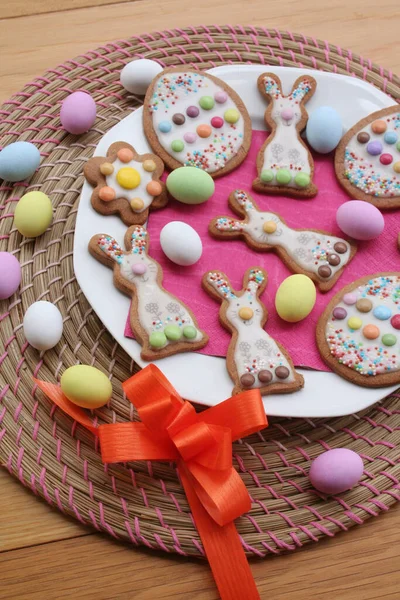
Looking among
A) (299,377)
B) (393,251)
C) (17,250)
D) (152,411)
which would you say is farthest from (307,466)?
(17,250)

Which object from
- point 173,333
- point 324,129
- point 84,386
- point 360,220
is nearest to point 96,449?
point 84,386

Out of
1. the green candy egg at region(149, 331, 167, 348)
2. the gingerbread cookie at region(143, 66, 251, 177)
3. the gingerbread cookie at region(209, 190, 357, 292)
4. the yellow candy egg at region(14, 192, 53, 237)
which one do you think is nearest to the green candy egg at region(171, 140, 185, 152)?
the gingerbread cookie at region(143, 66, 251, 177)

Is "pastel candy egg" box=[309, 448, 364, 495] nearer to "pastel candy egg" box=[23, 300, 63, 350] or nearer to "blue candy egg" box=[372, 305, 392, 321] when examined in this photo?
"blue candy egg" box=[372, 305, 392, 321]

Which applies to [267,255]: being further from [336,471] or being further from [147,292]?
[336,471]

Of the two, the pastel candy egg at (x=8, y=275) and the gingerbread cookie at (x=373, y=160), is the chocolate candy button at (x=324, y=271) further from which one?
the pastel candy egg at (x=8, y=275)

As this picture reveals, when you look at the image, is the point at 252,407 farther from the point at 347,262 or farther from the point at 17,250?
the point at 17,250

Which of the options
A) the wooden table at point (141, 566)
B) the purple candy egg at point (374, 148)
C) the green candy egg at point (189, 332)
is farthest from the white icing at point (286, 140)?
the wooden table at point (141, 566)
